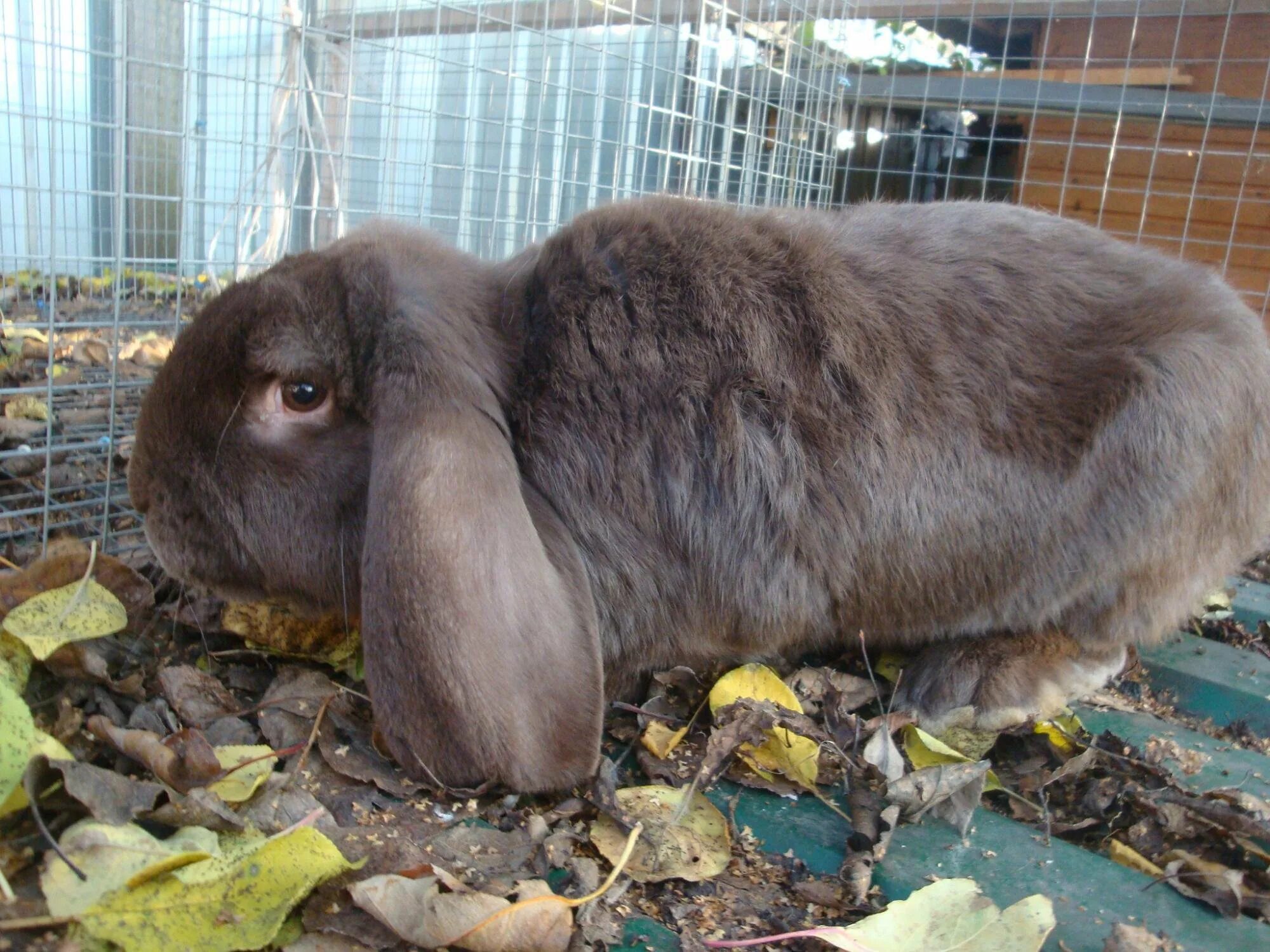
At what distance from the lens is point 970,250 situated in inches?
80.9

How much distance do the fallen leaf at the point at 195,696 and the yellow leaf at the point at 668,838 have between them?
2.39 ft

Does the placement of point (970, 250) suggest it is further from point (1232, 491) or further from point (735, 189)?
point (735, 189)

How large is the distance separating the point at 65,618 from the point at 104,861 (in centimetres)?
70

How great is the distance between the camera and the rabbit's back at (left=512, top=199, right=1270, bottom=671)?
72.9 inches

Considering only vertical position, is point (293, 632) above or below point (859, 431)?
below

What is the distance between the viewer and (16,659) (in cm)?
170

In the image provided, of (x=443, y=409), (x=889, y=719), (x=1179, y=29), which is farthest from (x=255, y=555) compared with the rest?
(x=1179, y=29)

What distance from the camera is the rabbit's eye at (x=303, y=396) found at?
1828 mm

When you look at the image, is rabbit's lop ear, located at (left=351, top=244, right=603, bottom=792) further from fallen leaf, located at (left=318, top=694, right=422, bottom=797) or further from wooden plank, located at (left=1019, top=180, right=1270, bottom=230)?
wooden plank, located at (left=1019, top=180, right=1270, bottom=230)

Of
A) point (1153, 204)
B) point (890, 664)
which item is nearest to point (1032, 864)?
point (890, 664)

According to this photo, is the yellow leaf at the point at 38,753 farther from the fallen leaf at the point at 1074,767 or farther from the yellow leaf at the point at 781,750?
the fallen leaf at the point at 1074,767

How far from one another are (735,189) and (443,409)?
143 inches

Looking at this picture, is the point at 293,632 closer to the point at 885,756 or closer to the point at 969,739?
the point at 885,756

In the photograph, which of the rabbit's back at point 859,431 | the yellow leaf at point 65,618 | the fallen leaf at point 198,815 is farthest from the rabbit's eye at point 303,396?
the fallen leaf at point 198,815
